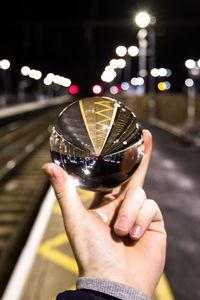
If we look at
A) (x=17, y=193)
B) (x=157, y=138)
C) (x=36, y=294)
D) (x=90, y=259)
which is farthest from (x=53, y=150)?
(x=157, y=138)

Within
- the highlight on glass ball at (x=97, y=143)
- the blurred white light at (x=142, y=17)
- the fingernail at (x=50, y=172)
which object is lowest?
the blurred white light at (x=142, y=17)

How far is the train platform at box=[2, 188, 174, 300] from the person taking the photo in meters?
4.39

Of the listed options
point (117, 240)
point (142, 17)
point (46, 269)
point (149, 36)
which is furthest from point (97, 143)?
point (149, 36)

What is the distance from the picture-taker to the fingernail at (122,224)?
63.3 inches

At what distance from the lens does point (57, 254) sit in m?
5.66

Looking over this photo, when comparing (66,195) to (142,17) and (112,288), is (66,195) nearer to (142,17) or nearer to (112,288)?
(112,288)

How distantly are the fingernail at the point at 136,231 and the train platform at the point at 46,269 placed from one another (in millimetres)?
2803

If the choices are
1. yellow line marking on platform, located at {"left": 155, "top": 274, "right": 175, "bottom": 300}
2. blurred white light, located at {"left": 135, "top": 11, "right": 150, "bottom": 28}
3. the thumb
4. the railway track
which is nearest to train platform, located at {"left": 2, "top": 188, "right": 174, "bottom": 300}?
yellow line marking on platform, located at {"left": 155, "top": 274, "right": 175, "bottom": 300}

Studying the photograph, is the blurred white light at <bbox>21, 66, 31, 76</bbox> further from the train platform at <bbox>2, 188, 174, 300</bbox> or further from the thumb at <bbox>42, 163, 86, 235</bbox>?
the thumb at <bbox>42, 163, 86, 235</bbox>

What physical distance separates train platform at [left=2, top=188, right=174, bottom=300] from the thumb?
2.76 metres

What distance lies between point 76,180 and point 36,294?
119 inches

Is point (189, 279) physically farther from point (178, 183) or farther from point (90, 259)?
point (178, 183)

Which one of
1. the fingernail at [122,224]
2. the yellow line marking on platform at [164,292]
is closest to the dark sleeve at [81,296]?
the fingernail at [122,224]

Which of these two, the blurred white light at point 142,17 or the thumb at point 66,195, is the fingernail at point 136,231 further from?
the blurred white light at point 142,17
